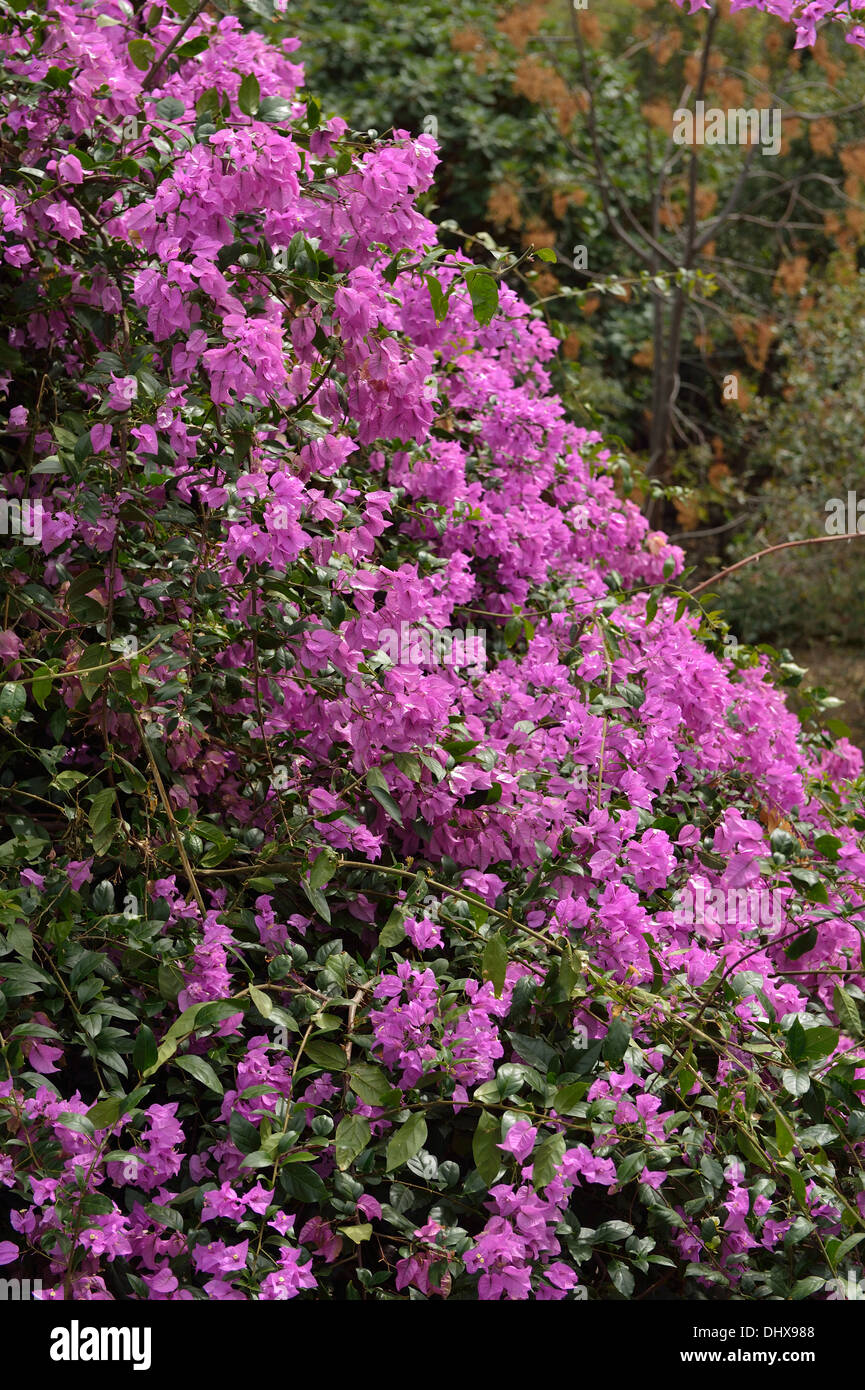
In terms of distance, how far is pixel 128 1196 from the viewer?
1.65 metres

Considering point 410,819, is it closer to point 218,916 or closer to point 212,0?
point 218,916

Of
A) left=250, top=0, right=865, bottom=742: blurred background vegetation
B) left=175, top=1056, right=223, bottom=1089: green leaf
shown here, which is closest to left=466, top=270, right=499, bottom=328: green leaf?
left=175, top=1056, right=223, bottom=1089: green leaf

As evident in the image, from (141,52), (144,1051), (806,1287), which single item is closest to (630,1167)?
(806,1287)

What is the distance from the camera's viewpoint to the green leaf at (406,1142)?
5.21 ft

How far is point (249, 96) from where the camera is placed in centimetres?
178

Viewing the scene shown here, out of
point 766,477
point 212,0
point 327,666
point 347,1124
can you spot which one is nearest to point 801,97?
point 766,477

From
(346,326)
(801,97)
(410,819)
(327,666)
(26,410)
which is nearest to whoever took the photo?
(346,326)

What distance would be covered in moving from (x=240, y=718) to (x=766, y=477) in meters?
5.71

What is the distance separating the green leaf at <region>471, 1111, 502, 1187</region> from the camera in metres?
1.56

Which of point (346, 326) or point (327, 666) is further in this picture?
point (327, 666)

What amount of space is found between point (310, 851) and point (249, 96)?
1056 millimetres

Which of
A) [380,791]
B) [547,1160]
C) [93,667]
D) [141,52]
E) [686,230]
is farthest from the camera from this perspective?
[686,230]

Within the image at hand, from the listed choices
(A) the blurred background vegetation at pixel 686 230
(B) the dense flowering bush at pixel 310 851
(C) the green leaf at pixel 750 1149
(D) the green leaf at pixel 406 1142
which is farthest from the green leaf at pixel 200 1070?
(A) the blurred background vegetation at pixel 686 230

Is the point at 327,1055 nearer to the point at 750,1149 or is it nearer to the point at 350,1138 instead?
the point at 350,1138
